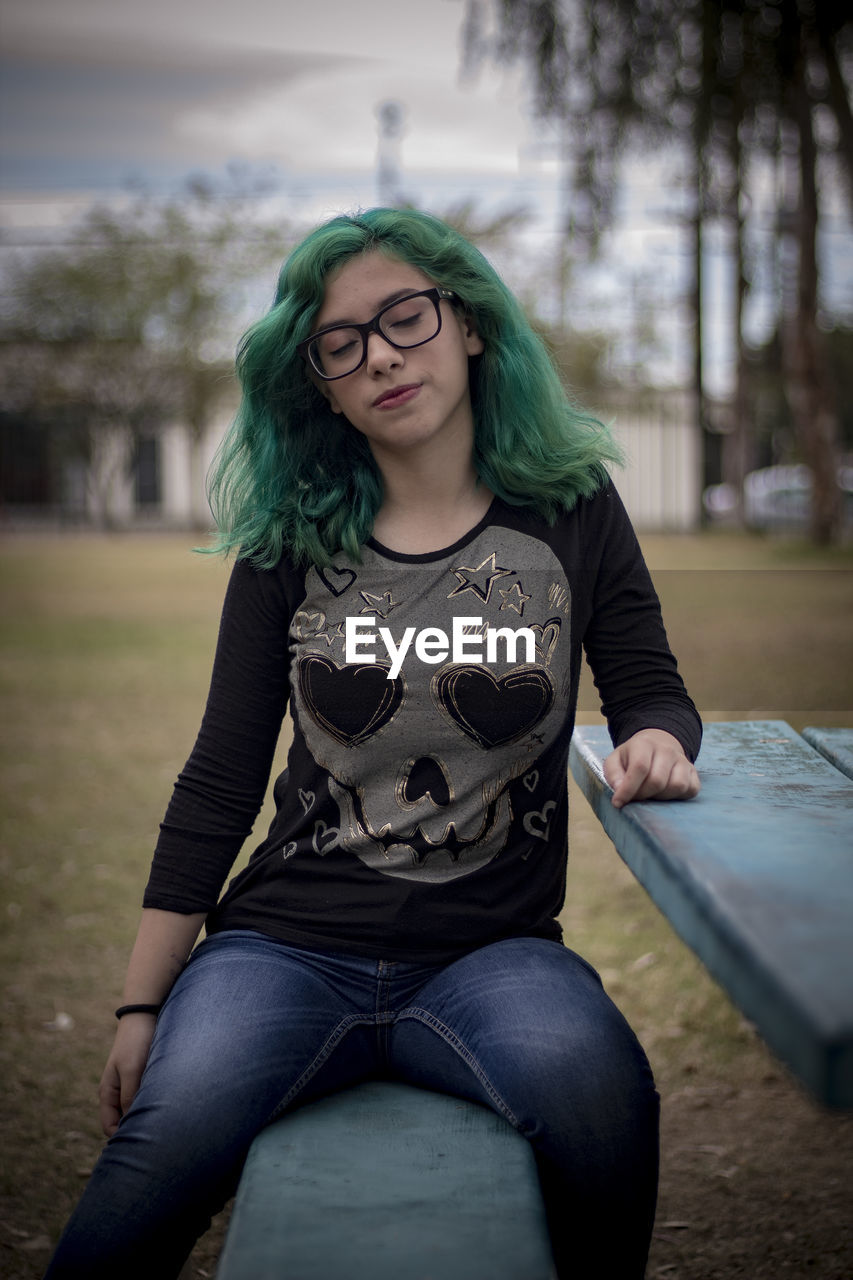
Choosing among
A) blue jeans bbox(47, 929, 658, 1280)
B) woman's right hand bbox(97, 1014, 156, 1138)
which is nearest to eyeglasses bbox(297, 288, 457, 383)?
blue jeans bbox(47, 929, 658, 1280)

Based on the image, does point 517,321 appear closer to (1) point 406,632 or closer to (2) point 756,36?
(1) point 406,632

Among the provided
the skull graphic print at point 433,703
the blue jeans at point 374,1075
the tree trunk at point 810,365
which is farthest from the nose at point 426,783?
the tree trunk at point 810,365

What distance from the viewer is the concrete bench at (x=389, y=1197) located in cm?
116

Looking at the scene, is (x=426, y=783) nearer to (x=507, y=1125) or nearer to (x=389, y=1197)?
(x=507, y=1125)

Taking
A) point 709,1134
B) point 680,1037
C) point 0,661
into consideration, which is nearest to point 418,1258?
point 709,1134

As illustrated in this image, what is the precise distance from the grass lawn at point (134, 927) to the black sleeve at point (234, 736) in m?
0.30

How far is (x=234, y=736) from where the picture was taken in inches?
70.5

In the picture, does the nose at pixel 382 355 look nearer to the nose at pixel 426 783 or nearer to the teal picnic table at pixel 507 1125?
the nose at pixel 426 783

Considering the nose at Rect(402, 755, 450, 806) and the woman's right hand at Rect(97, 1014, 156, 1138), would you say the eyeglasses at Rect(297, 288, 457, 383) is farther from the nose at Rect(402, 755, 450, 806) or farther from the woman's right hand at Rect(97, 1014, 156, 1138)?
the woman's right hand at Rect(97, 1014, 156, 1138)

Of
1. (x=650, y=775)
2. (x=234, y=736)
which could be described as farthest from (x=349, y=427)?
(x=650, y=775)

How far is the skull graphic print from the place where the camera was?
1.66 metres

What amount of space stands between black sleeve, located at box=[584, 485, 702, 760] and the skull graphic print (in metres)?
0.10

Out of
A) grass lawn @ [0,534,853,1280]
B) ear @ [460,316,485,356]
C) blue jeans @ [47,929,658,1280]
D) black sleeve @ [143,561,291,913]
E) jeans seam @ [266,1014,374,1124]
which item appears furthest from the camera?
grass lawn @ [0,534,853,1280]

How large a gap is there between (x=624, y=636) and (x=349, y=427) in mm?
593
